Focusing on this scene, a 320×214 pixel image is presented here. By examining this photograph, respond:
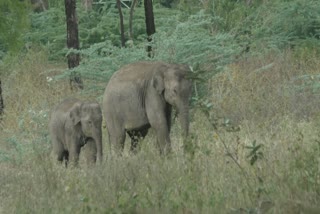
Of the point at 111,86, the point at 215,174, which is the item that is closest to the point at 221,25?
the point at 111,86

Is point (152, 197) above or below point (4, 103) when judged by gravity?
above

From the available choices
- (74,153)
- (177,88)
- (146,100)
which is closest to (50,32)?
(74,153)

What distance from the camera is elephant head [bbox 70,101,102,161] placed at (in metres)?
12.9

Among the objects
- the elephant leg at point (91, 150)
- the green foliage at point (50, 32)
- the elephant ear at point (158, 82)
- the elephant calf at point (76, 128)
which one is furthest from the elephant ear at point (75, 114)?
the green foliage at point (50, 32)

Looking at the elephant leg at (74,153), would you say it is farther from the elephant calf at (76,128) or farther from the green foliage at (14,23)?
the green foliage at (14,23)

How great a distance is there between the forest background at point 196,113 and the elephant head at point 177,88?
0.40 m

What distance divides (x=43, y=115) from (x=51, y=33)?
34.3 ft

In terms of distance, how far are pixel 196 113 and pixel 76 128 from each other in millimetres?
4126

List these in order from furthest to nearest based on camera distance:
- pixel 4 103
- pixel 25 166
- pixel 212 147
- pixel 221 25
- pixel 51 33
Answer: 1. pixel 51 33
2. pixel 221 25
3. pixel 4 103
4. pixel 25 166
5. pixel 212 147

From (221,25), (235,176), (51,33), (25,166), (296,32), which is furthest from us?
(51,33)

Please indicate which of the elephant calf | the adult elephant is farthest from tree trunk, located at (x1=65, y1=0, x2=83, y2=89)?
the adult elephant

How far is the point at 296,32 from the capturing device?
76.4 feet

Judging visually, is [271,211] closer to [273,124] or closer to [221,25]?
[273,124]

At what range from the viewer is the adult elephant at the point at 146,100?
12.3 metres
